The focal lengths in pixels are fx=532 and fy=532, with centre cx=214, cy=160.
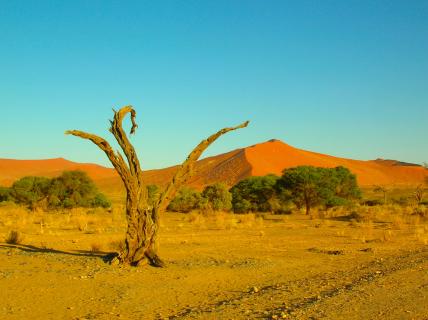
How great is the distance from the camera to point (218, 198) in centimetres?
3981

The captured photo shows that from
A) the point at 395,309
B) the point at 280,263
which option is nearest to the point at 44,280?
the point at 280,263

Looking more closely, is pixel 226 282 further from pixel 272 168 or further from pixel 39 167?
pixel 39 167

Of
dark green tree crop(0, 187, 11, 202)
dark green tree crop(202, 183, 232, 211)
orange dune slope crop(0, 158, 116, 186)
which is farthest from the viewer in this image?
orange dune slope crop(0, 158, 116, 186)

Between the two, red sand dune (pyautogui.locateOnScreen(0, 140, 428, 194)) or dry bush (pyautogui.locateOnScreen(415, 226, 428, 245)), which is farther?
red sand dune (pyautogui.locateOnScreen(0, 140, 428, 194))

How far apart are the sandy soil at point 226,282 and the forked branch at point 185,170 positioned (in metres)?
1.64

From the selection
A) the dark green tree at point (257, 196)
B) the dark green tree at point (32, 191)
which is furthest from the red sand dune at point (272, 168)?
the dark green tree at point (32, 191)

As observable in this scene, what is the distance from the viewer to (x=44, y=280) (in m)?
10.8

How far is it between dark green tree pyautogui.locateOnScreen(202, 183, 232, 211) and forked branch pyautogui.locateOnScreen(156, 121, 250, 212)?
25.9m

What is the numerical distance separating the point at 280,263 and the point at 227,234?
914 cm

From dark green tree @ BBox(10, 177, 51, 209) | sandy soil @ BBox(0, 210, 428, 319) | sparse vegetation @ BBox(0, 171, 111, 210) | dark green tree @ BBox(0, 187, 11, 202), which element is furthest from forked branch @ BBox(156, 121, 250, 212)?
dark green tree @ BBox(0, 187, 11, 202)

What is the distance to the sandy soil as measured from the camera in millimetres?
8141

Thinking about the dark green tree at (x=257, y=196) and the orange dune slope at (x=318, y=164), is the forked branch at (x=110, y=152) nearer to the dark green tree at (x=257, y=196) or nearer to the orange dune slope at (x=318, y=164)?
the dark green tree at (x=257, y=196)

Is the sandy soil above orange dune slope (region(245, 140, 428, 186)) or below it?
below

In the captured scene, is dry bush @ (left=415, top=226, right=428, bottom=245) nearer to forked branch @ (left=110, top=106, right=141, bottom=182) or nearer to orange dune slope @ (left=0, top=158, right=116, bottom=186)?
forked branch @ (left=110, top=106, right=141, bottom=182)
